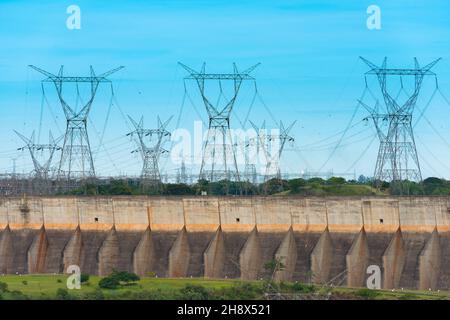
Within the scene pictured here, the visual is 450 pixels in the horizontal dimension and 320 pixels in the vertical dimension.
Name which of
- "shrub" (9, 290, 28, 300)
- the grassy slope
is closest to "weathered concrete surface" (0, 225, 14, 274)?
the grassy slope

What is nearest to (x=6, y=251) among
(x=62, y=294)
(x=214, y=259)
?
(x=214, y=259)

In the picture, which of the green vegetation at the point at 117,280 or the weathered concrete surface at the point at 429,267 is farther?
the green vegetation at the point at 117,280

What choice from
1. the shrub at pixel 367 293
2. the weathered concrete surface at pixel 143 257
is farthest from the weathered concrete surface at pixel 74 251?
the shrub at pixel 367 293

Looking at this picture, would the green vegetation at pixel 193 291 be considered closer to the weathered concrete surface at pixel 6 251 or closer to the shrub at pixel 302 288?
the shrub at pixel 302 288

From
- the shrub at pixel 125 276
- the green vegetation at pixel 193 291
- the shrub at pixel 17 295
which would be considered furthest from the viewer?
the shrub at pixel 125 276

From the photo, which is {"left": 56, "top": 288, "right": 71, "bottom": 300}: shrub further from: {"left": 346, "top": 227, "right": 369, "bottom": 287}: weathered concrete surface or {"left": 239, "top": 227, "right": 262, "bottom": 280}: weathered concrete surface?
{"left": 346, "top": 227, "right": 369, "bottom": 287}: weathered concrete surface

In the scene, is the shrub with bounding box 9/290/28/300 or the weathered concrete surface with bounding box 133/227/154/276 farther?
the weathered concrete surface with bounding box 133/227/154/276

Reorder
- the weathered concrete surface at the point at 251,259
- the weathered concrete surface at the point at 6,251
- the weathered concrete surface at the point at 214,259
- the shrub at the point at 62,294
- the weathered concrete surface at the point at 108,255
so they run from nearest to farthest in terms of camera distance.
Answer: the shrub at the point at 62,294 < the weathered concrete surface at the point at 251,259 < the weathered concrete surface at the point at 214,259 < the weathered concrete surface at the point at 108,255 < the weathered concrete surface at the point at 6,251

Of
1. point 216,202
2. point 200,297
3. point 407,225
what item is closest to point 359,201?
point 407,225

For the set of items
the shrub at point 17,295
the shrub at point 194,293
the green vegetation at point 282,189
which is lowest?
the shrub at point 194,293
